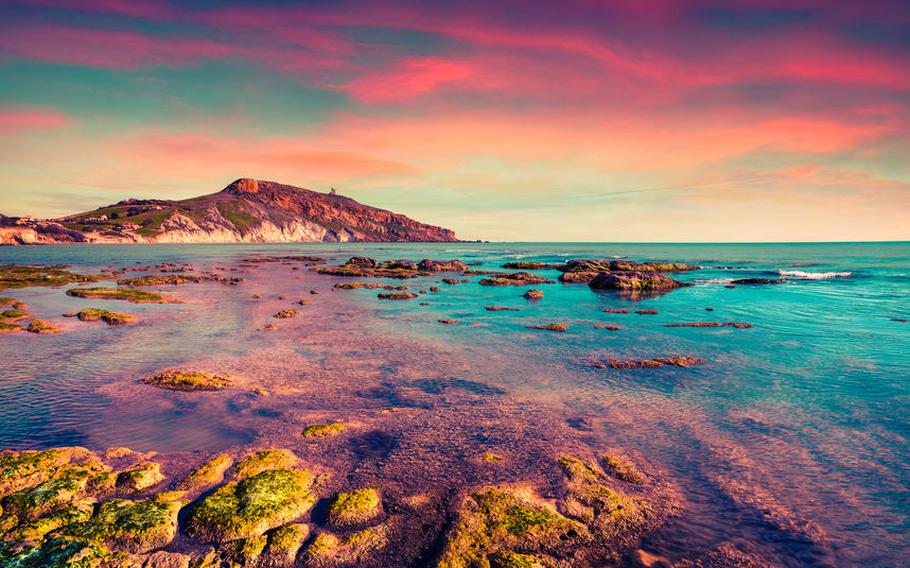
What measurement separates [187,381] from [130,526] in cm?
991

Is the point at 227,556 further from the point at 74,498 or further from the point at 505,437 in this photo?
the point at 505,437

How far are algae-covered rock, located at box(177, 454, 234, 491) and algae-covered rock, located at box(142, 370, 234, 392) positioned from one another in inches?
255

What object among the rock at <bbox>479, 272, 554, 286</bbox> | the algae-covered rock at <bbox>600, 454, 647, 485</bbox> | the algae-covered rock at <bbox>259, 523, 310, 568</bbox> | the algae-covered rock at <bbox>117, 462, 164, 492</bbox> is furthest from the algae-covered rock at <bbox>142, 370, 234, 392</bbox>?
the rock at <bbox>479, 272, 554, 286</bbox>

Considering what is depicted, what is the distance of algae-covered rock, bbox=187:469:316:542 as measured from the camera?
8.96 m

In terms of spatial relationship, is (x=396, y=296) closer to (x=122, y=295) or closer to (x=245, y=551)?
(x=122, y=295)

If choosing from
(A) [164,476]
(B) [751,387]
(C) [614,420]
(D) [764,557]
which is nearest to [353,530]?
(A) [164,476]

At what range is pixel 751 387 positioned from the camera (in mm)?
19062

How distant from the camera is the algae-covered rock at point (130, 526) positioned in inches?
332

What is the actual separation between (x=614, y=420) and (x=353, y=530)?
397 inches

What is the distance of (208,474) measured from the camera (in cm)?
1096

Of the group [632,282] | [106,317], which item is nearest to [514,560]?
[106,317]

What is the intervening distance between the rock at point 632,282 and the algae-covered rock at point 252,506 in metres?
54.1

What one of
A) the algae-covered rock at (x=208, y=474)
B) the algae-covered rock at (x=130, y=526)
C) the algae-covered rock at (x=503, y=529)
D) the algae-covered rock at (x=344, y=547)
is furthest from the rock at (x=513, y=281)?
the algae-covered rock at (x=130, y=526)

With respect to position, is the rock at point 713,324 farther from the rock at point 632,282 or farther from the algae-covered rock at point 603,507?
the algae-covered rock at point 603,507
